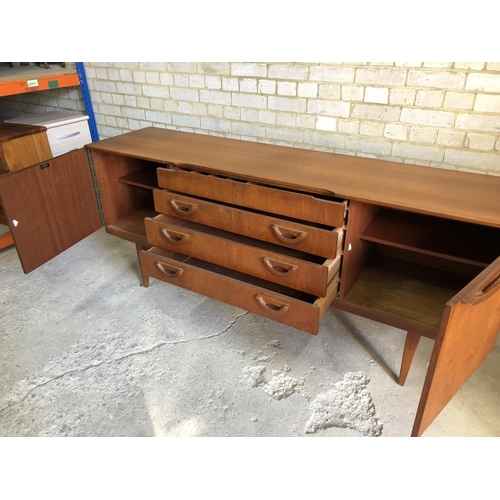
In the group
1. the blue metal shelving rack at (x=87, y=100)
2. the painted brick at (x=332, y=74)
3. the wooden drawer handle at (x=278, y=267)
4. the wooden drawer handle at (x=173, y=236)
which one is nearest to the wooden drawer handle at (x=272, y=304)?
the wooden drawer handle at (x=278, y=267)

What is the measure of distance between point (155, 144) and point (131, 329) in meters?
0.87

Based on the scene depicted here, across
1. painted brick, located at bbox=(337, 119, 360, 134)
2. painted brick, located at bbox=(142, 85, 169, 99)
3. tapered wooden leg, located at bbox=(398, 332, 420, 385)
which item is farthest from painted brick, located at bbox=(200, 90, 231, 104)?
tapered wooden leg, located at bbox=(398, 332, 420, 385)

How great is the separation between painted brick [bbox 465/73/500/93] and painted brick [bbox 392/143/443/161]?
0.88ft

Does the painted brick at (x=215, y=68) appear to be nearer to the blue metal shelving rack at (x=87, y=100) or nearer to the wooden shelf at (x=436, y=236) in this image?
the blue metal shelving rack at (x=87, y=100)

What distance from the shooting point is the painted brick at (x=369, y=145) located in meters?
1.93

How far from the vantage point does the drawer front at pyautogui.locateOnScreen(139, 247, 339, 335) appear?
154 cm

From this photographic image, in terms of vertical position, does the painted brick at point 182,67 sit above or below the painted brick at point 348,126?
above

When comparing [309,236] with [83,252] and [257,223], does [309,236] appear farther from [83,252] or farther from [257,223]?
[83,252]

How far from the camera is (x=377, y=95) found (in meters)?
1.85

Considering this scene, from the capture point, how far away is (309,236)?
1.51 metres

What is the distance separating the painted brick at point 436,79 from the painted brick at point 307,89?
1.39 ft

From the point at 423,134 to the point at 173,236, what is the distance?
1154 millimetres

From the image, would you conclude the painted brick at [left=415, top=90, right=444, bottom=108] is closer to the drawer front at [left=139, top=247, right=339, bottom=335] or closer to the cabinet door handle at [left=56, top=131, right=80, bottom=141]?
the drawer front at [left=139, top=247, right=339, bottom=335]

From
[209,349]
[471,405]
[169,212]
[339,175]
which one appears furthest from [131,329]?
[471,405]
